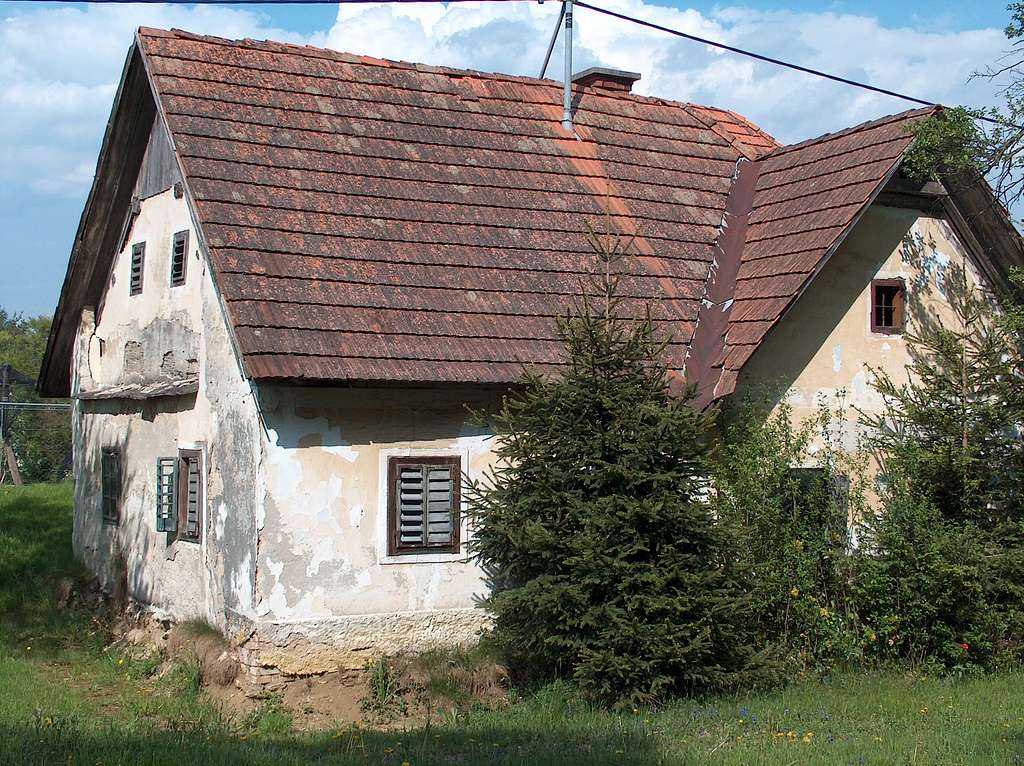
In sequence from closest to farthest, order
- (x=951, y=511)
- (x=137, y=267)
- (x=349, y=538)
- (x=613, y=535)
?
(x=613, y=535) → (x=349, y=538) → (x=951, y=511) → (x=137, y=267)

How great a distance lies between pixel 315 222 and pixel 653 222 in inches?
172

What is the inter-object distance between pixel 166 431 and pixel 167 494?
2.68 ft


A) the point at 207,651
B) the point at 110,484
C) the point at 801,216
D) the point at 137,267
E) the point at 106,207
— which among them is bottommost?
the point at 207,651

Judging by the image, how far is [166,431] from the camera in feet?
45.1

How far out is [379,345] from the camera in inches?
460

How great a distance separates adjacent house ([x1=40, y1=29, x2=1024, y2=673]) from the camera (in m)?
11.5

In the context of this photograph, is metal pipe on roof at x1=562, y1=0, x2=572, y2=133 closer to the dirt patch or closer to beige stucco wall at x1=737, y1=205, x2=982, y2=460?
beige stucco wall at x1=737, y1=205, x2=982, y2=460

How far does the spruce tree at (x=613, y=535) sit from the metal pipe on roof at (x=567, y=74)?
5.33 m

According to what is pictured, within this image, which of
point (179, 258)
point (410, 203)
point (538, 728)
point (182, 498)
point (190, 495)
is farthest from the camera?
point (179, 258)

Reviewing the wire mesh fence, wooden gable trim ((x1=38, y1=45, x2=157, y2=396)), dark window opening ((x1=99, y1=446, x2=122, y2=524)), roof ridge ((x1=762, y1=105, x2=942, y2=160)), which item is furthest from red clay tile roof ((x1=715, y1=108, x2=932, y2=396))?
the wire mesh fence

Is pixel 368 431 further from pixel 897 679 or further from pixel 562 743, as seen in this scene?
pixel 897 679

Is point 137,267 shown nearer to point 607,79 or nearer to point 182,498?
point 182,498

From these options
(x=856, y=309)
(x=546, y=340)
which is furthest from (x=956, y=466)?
(x=546, y=340)

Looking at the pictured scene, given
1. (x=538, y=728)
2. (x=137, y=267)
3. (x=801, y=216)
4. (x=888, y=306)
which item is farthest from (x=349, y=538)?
(x=888, y=306)
